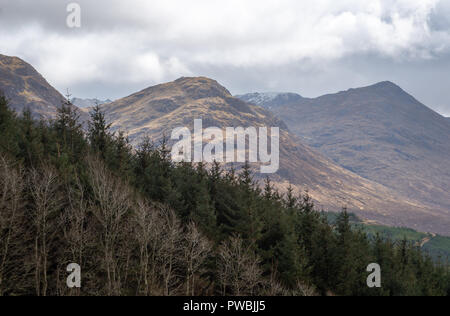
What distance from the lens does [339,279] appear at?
5684cm

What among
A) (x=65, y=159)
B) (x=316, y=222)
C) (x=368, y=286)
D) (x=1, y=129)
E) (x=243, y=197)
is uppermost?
(x=1, y=129)

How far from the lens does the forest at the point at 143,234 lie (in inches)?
1427

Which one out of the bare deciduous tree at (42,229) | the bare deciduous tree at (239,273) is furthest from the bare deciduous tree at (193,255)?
the bare deciduous tree at (42,229)

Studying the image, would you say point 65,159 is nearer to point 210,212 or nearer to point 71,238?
point 71,238

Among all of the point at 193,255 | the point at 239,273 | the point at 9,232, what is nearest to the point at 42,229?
the point at 9,232

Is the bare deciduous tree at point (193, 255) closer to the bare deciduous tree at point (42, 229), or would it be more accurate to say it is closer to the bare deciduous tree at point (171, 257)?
the bare deciduous tree at point (171, 257)

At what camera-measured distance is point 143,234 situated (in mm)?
39406

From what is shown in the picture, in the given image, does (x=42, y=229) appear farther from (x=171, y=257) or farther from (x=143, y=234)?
(x=171, y=257)

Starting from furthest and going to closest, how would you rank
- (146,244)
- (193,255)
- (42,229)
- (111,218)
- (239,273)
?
(239,273)
(193,255)
(111,218)
(146,244)
(42,229)

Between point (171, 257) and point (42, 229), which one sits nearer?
point (42, 229)

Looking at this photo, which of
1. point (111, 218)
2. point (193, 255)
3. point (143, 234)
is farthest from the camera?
point (193, 255)

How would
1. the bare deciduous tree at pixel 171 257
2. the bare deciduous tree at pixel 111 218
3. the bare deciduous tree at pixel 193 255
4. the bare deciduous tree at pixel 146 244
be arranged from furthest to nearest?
the bare deciduous tree at pixel 193 255 → the bare deciduous tree at pixel 171 257 → the bare deciduous tree at pixel 111 218 → the bare deciduous tree at pixel 146 244
